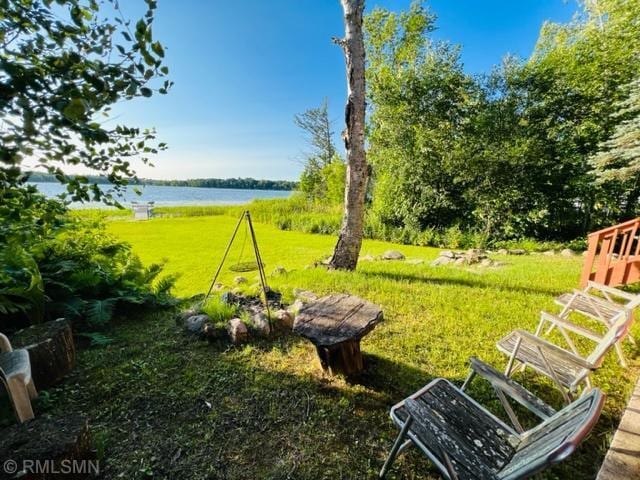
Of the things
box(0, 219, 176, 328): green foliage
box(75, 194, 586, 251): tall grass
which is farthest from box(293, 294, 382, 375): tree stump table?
box(75, 194, 586, 251): tall grass

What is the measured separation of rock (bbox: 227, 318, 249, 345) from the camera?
125 inches

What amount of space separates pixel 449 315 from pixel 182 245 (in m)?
9.10

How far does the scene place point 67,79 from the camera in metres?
0.92

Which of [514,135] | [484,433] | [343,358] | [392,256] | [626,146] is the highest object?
[514,135]

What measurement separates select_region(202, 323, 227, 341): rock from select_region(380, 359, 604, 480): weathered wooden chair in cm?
219

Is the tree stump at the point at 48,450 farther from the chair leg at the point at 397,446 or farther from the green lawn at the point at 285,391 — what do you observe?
the chair leg at the point at 397,446

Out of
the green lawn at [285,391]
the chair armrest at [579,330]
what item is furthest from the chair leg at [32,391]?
the chair armrest at [579,330]

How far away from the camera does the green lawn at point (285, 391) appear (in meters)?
1.81

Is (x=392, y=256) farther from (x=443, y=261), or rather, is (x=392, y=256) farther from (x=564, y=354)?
(x=564, y=354)

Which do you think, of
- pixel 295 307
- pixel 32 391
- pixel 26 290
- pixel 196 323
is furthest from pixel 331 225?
pixel 32 391

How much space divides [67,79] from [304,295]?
12.5 feet

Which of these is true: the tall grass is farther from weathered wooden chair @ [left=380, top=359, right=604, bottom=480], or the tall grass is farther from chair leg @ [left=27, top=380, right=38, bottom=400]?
weathered wooden chair @ [left=380, top=359, right=604, bottom=480]

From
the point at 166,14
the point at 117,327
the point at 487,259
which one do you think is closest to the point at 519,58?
the point at 487,259

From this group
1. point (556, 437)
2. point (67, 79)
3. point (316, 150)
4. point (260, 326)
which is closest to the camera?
point (67, 79)
